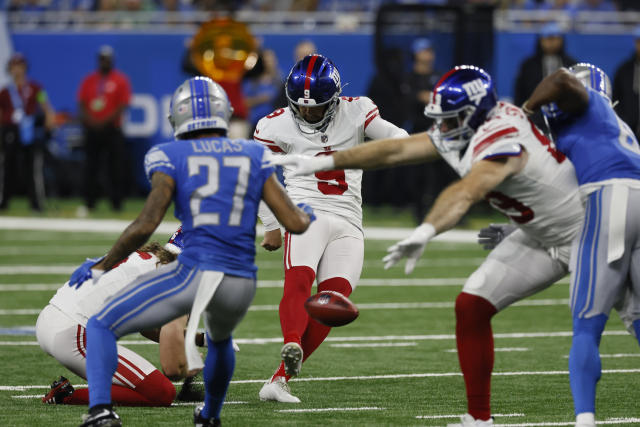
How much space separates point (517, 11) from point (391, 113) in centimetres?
304

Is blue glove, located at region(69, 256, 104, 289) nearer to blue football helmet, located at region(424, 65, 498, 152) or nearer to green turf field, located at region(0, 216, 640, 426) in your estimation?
green turf field, located at region(0, 216, 640, 426)

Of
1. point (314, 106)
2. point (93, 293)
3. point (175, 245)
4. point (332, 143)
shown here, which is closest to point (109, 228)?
point (332, 143)

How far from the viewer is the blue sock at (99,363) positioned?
4941 mm

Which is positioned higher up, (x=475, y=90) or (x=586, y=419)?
(x=475, y=90)

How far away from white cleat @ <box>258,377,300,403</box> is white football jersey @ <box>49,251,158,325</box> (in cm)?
86

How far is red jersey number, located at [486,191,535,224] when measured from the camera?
5.16m

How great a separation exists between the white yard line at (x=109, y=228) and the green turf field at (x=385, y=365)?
250 cm

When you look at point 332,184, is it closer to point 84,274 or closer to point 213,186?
point 213,186

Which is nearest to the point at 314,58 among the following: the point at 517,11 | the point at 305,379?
the point at 305,379

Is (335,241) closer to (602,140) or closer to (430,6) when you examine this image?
(602,140)

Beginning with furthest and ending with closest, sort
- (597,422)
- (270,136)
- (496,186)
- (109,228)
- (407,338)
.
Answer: (109,228) < (407,338) < (270,136) < (597,422) < (496,186)

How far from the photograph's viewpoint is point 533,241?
5367mm

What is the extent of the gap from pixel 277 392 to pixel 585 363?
1.77 metres

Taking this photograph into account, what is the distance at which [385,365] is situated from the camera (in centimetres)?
752
